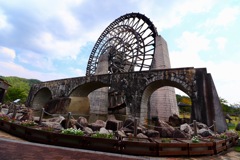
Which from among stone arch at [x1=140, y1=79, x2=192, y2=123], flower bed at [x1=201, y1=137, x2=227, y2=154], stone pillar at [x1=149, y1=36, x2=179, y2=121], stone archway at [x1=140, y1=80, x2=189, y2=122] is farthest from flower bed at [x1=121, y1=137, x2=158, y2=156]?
stone pillar at [x1=149, y1=36, x2=179, y2=121]

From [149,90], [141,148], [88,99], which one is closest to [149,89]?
[149,90]

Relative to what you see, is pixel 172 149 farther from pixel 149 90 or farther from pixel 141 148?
pixel 149 90

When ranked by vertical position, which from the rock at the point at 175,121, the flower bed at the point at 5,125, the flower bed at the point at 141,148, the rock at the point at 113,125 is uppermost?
the rock at the point at 175,121

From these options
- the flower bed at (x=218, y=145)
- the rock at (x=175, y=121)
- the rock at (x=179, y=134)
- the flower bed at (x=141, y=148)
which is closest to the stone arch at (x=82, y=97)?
the rock at (x=175, y=121)

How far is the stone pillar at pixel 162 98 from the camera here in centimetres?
1639

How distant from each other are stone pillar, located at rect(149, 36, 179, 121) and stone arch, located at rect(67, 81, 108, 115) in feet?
27.5

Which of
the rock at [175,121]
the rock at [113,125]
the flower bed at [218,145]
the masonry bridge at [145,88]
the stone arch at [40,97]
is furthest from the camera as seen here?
the stone arch at [40,97]

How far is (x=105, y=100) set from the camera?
24.2 m

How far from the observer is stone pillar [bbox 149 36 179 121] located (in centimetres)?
1639

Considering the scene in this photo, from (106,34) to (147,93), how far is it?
23.2m

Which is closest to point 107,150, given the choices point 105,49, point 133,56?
point 133,56

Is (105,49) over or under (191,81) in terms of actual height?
over

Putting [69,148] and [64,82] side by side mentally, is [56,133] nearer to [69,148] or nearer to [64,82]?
[69,148]

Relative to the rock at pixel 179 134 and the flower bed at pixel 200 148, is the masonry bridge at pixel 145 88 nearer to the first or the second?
the rock at pixel 179 134
